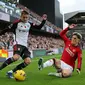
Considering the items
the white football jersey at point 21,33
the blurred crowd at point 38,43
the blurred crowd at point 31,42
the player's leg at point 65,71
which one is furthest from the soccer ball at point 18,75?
the blurred crowd at point 38,43

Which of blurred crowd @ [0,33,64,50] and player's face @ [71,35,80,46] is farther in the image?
blurred crowd @ [0,33,64,50]

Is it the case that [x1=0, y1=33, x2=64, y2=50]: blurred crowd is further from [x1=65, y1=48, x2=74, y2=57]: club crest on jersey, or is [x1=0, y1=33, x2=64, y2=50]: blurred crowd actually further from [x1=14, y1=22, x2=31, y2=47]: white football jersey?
[x1=65, y1=48, x2=74, y2=57]: club crest on jersey

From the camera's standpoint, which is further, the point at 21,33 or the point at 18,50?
the point at 21,33

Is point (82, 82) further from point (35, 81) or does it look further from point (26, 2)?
point (26, 2)

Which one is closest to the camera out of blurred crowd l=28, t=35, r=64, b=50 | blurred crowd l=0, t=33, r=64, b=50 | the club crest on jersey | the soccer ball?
the soccer ball

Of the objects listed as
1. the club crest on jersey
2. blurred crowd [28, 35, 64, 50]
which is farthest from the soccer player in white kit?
blurred crowd [28, 35, 64, 50]

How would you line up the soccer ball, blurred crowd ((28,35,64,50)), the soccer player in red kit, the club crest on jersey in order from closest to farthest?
the soccer ball, the soccer player in red kit, the club crest on jersey, blurred crowd ((28,35,64,50))

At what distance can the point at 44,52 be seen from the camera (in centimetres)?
3003

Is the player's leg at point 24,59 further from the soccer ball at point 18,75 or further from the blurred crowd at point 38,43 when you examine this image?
the blurred crowd at point 38,43

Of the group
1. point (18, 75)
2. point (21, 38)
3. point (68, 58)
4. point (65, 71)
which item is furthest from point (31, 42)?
point (18, 75)

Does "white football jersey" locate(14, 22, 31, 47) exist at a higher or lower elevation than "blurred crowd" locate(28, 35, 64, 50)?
lower

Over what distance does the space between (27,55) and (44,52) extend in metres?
21.3

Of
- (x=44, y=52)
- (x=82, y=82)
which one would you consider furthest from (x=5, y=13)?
(x=82, y=82)

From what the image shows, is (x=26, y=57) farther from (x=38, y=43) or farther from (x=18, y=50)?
(x=38, y=43)
